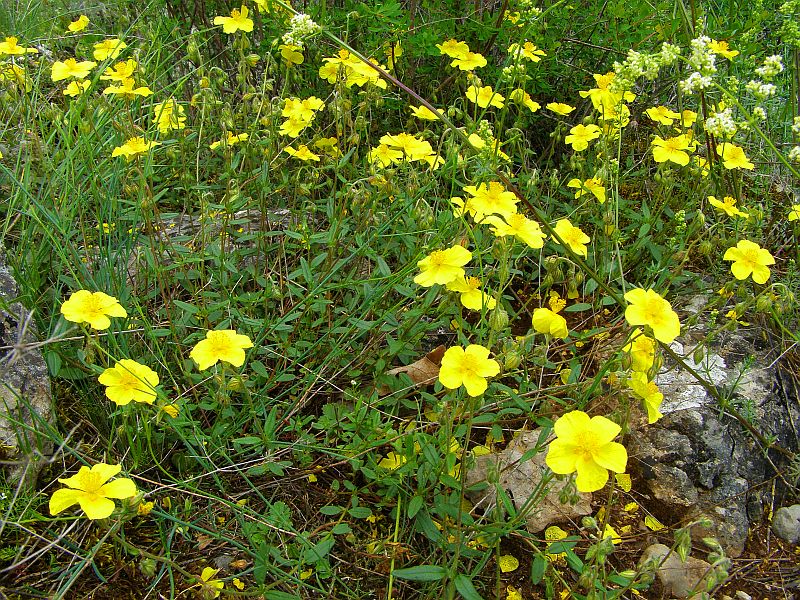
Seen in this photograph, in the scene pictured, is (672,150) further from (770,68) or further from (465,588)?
(465,588)

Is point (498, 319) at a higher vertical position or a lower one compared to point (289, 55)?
lower

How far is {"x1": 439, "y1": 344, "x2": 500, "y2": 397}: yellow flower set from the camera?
152cm

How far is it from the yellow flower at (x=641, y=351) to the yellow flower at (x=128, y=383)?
115cm

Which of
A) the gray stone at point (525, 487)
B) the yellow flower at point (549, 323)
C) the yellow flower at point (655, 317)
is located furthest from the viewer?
the gray stone at point (525, 487)

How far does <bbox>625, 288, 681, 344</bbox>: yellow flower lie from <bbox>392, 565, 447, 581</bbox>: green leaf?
72 cm

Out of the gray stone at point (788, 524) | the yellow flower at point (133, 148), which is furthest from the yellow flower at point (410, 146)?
the gray stone at point (788, 524)

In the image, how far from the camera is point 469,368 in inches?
61.3

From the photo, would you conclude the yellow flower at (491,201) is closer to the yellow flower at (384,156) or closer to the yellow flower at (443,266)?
the yellow flower at (443,266)

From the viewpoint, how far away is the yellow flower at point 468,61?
2.60m

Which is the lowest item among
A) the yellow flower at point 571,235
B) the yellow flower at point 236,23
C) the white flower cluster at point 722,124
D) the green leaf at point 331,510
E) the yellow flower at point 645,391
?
the green leaf at point 331,510

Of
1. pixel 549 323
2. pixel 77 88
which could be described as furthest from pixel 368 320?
pixel 77 88

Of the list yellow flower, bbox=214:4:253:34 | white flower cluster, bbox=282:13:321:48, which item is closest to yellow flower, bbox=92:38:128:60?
yellow flower, bbox=214:4:253:34

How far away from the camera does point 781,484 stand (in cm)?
216

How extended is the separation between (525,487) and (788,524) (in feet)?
2.65
